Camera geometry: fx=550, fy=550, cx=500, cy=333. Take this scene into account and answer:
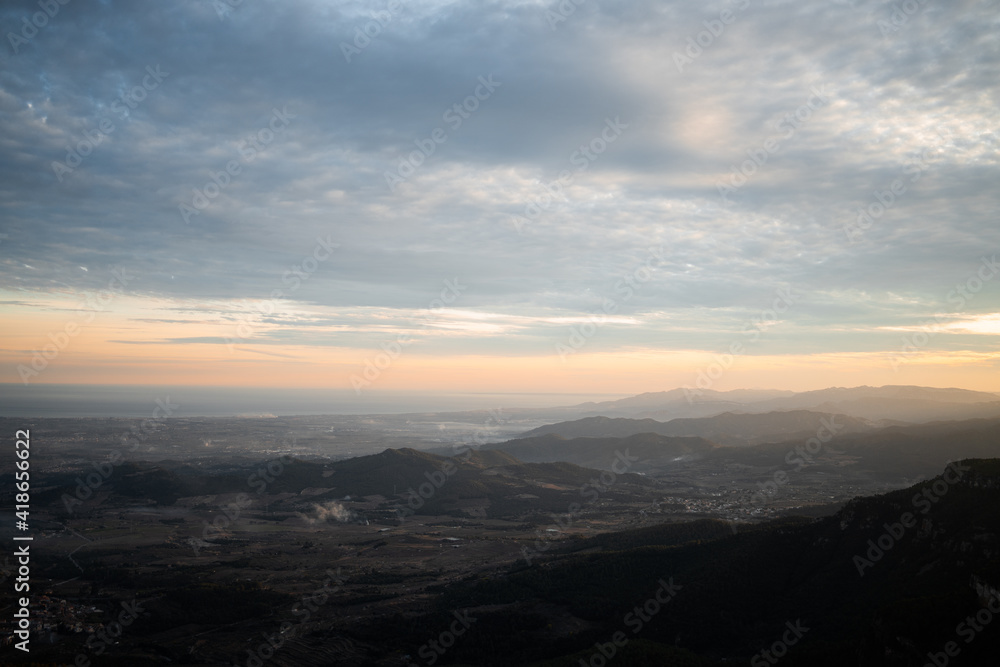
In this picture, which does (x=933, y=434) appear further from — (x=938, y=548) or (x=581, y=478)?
(x=938, y=548)

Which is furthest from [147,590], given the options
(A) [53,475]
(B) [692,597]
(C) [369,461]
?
(A) [53,475]
